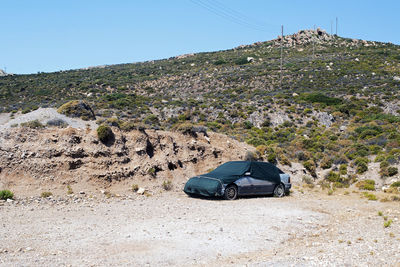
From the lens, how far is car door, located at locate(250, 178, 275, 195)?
14.1m

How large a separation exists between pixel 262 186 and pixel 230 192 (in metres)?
1.52

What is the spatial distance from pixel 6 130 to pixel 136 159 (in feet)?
17.8

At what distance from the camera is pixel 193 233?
8852 mm

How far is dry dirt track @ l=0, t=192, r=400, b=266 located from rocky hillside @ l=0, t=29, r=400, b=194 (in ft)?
22.5

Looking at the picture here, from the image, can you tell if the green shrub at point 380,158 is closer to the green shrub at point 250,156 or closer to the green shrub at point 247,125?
the green shrub at point 250,156

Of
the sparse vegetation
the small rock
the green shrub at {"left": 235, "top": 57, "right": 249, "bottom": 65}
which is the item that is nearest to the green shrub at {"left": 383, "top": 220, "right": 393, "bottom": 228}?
the small rock

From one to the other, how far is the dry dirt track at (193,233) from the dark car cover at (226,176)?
48 centimetres

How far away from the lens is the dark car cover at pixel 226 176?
13367 mm

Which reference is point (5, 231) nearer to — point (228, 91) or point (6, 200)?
point (6, 200)

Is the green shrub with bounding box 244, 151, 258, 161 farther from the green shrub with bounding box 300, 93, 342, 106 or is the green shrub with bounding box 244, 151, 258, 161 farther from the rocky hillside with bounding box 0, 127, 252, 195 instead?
the green shrub with bounding box 300, 93, 342, 106

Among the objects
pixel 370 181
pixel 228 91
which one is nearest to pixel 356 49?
pixel 228 91

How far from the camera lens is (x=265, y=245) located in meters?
8.15

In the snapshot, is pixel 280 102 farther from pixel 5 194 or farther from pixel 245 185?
pixel 5 194

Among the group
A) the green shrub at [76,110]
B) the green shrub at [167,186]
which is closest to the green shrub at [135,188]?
the green shrub at [167,186]
